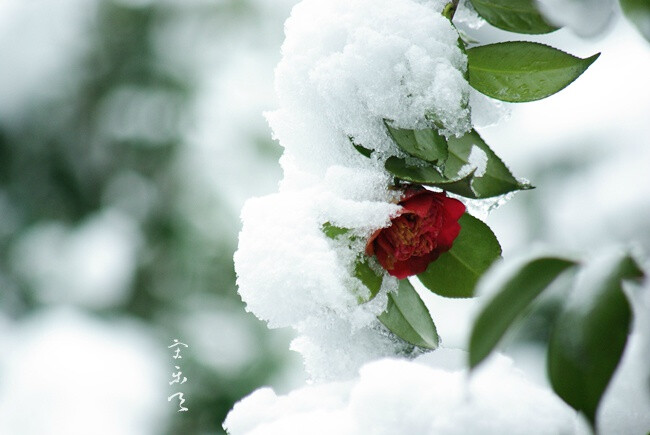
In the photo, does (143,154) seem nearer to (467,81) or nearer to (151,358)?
(151,358)

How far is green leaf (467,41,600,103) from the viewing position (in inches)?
18.7

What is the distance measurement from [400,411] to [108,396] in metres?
2.70

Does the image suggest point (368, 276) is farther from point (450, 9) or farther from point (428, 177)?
point (450, 9)

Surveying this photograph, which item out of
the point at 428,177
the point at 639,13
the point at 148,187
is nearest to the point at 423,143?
the point at 428,177

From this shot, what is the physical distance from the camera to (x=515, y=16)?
0.50 m

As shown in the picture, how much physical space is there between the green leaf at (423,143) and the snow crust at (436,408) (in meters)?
0.13

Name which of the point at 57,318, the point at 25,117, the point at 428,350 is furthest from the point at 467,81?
the point at 25,117

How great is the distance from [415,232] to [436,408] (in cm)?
13

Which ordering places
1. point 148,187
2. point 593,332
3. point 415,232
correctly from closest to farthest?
point 593,332 → point 415,232 → point 148,187

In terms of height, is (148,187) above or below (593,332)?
below

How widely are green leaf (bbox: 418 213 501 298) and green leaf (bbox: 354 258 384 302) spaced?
0.05m

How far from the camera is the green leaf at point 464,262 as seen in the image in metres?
0.50

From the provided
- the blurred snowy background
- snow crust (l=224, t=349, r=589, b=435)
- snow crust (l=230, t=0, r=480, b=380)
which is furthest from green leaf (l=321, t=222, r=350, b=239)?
the blurred snowy background

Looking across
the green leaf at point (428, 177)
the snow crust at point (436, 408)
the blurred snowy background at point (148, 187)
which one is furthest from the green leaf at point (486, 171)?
the blurred snowy background at point (148, 187)
